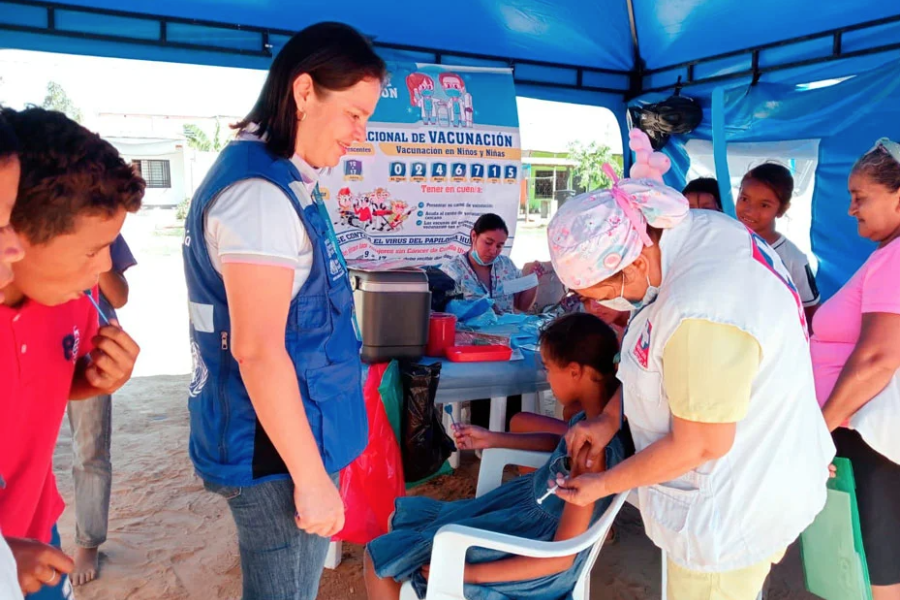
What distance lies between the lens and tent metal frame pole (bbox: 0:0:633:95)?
3244mm

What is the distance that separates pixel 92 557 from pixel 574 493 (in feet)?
6.88

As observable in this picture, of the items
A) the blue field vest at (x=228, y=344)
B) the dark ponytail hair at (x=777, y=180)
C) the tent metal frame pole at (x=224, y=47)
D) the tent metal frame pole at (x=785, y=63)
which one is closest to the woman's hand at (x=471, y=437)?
the blue field vest at (x=228, y=344)

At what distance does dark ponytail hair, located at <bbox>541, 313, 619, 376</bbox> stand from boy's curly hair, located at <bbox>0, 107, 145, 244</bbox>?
4.35 ft

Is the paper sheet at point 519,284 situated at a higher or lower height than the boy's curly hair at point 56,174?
lower

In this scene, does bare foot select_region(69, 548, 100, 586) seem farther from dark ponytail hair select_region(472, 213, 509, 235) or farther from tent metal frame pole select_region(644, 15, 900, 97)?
tent metal frame pole select_region(644, 15, 900, 97)

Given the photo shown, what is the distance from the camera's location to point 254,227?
101 centimetres

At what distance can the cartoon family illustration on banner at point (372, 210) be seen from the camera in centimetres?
417

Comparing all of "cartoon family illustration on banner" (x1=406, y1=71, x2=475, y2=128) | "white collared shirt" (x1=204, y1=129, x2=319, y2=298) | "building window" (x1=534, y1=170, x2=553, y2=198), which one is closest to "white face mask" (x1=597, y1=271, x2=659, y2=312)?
"white collared shirt" (x1=204, y1=129, x2=319, y2=298)

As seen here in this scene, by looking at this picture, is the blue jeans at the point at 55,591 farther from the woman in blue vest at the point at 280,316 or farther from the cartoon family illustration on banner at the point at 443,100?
the cartoon family illustration on banner at the point at 443,100

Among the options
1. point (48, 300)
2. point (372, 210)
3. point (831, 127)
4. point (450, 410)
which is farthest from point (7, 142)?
point (831, 127)

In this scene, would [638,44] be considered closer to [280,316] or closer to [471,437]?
[471,437]

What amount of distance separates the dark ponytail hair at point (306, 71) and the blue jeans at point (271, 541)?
630 millimetres

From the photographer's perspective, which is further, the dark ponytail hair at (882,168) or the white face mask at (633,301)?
the dark ponytail hair at (882,168)

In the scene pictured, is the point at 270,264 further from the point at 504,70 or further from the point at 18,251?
the point at 504,70
